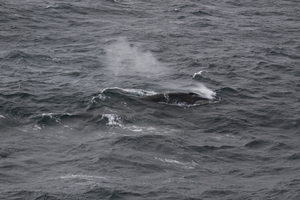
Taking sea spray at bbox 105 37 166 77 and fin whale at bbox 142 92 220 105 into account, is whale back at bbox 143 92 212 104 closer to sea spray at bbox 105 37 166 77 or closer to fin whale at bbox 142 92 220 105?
fin whale at bbox 142 92 220 105

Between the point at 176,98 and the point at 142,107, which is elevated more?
the point at 176,98

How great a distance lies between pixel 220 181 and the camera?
4391 centimetres

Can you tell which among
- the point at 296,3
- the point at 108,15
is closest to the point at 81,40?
the point at 108,15

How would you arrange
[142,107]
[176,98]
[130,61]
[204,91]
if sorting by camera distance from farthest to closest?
[130,61], [204,91], [176,98], [142,107]

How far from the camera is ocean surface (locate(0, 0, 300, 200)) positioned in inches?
1720

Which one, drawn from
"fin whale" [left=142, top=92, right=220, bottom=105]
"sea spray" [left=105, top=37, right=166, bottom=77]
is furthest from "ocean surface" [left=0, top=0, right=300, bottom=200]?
"fin whale" [left=142, top=92, right=220, bottom=105]

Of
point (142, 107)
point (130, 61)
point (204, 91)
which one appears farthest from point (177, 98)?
point (130, 61)

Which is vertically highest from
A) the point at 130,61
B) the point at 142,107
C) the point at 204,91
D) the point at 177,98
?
the point at 130,61

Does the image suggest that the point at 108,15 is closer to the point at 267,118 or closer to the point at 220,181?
the point at 267,118

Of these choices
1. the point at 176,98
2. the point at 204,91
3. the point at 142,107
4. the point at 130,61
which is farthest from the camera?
the point at 130,61

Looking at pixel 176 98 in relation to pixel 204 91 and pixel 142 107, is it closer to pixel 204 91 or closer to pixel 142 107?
pixel 142 107

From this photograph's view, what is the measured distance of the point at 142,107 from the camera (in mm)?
57844

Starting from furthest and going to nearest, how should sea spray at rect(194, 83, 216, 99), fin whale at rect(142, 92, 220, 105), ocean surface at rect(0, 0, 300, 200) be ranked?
sea spray at rect(194, 83, 216, 99) < fin whale at rect(142, 92, 220, 105) < ocean surface at rect(0, 0, 300, 200)

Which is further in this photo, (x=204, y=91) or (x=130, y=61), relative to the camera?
(x=130, y=61)
